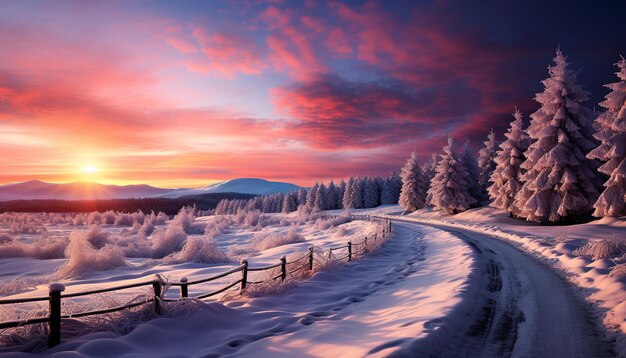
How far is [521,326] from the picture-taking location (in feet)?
22.5

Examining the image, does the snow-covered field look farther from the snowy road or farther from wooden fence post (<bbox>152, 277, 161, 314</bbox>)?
wooden fence post (<bbox>152, 277, 161, 314</bbox>)

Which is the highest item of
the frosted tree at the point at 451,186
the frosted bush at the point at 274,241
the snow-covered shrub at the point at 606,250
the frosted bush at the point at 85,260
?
the frosted tree at the point at 451,186

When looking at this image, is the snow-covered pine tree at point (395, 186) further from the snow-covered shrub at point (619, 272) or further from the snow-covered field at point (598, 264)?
the snow-covered shrub at point (619, 272)

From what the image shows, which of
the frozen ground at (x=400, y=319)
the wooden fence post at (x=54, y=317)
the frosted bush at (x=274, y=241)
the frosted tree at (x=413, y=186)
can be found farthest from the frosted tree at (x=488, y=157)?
the wooden fence post at (x=54, y=317)

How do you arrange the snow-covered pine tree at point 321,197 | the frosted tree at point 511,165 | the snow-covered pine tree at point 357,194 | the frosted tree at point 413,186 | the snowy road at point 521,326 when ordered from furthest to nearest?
the snow-covered pine tree at point 321,197 → the snow-covered pine tree at point 357,194 → the frosted tree at point 413,186 → the frosted tree at point 511,165 → the snowy road at point 521,326

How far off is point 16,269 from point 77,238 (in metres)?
5.12

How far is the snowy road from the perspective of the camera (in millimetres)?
5762

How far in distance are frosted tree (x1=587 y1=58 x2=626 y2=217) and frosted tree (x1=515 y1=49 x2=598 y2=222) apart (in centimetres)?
324

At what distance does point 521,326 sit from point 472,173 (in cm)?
5269

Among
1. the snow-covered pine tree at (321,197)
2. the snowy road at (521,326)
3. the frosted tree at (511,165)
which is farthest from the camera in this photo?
the snow-covered pine tree at (321,197)

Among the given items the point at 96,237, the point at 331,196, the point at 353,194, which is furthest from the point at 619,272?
the point at 331,196

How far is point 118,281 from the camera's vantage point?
15297mm

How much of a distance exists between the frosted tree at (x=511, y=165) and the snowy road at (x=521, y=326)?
29.0m

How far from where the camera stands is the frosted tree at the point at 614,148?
24.6 meters
